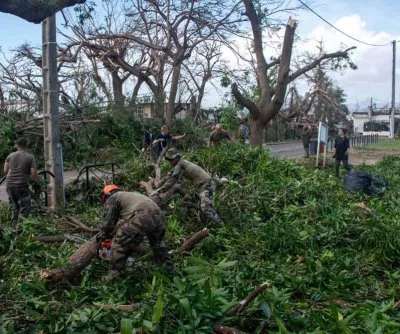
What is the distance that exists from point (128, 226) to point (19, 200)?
346 centimetres

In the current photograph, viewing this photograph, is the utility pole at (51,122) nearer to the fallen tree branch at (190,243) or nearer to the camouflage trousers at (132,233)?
the fallen tree branch at (190,243)

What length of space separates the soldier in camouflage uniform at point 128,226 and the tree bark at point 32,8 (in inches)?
107

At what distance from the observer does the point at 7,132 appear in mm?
13914

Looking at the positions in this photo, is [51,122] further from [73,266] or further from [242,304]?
[242,304]

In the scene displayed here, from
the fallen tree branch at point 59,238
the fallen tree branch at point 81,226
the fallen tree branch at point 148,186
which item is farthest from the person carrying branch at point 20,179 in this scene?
the fallen tree branch at point 148,186

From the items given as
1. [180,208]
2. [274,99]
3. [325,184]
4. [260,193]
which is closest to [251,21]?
[274,99]

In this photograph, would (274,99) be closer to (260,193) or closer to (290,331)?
(260,193)

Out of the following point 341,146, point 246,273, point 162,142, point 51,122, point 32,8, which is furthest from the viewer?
point 341,146

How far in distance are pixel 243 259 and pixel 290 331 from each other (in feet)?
7.58

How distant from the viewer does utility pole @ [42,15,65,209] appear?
30.3 ft

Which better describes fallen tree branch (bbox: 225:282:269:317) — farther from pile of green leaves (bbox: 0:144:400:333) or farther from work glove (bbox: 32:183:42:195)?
work glove (bbox: 32:183:42:195)

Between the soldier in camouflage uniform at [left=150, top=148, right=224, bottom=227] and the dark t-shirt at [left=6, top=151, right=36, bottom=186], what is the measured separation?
2082mm

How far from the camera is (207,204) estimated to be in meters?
8.23

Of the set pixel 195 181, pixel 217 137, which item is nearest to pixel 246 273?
pixel 195 181
